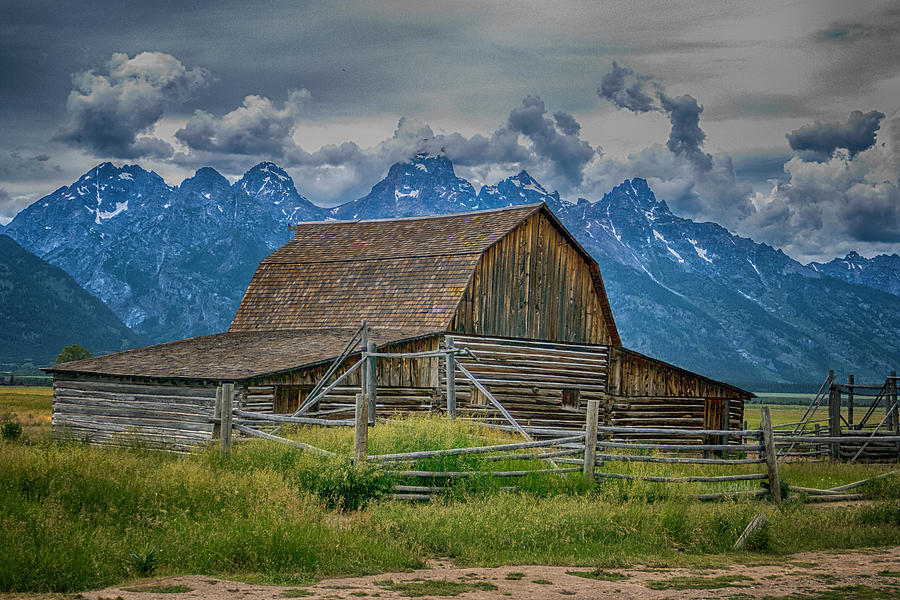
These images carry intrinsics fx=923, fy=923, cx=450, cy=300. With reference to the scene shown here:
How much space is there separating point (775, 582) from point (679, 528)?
2.51 meters

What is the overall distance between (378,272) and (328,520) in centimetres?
1898

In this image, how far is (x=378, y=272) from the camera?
100 feet

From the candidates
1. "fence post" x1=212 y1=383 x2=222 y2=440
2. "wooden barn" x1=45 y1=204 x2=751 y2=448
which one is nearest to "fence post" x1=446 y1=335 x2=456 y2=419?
"wooden barn" x1=45 y1=204 x2=751 y2=448

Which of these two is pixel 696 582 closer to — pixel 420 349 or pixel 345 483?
pixel 345 483

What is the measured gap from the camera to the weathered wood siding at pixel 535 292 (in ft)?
90.7

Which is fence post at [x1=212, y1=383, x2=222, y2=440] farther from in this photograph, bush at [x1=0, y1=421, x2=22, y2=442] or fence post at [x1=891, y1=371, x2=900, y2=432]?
fence post at [x1=891, y1=371, x2=900, y2=432]

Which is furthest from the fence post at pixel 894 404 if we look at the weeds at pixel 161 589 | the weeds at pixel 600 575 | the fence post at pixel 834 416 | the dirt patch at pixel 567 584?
the weeds at pixel 161 589

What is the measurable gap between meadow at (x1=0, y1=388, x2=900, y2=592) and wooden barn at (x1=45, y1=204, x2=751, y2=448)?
27.7 feet

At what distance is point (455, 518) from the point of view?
12234 mm

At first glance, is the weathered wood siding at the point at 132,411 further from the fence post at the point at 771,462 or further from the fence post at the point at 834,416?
the fence post at the point at 834,416

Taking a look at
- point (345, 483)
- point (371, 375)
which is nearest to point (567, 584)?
point (345, 483)

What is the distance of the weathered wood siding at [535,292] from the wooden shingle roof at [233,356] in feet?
7.87

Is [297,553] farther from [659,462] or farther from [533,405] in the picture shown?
[533,405]

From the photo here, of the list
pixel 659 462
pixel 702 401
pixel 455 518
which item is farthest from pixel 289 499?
pixel 702 401
